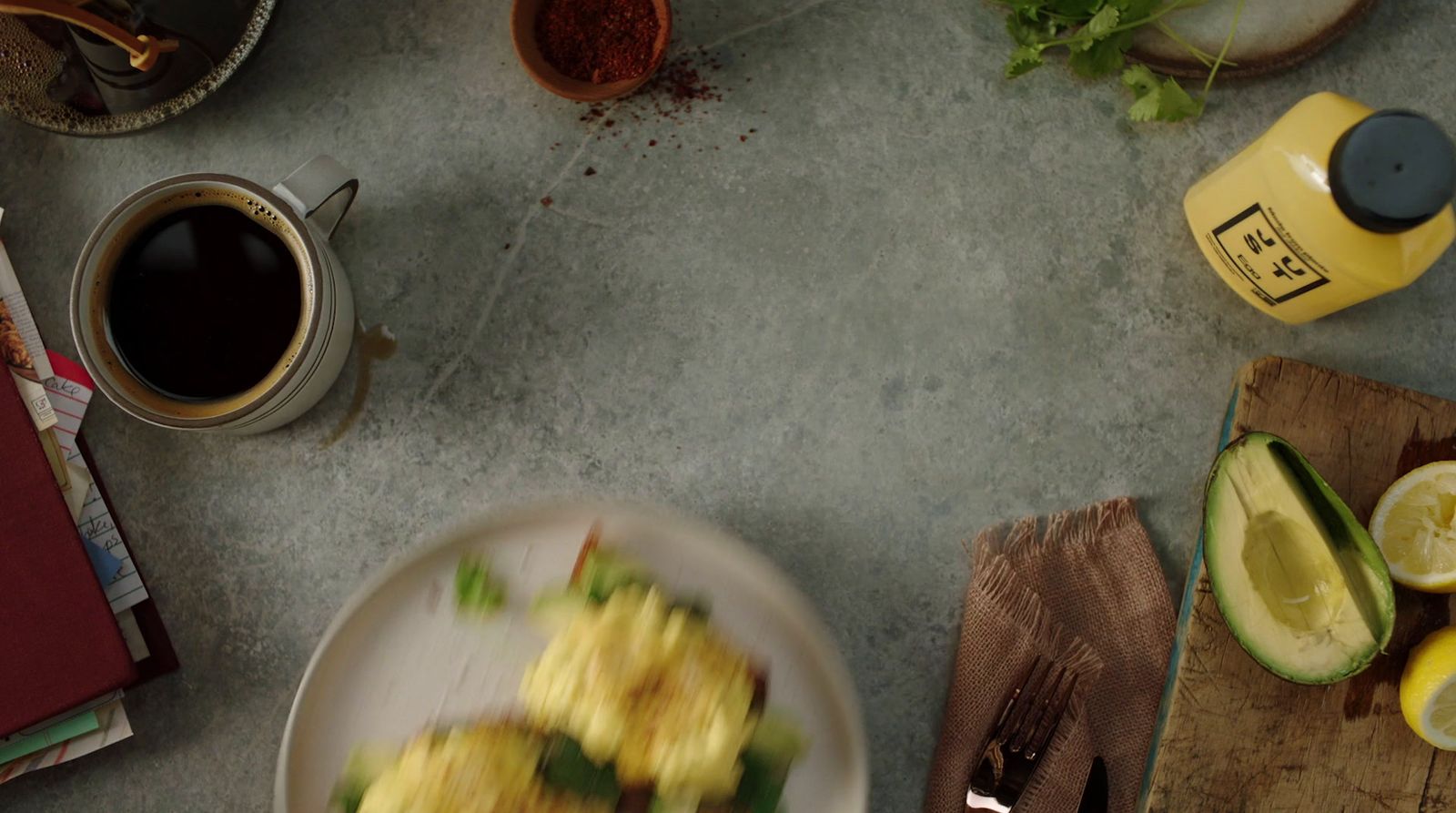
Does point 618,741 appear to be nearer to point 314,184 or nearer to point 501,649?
point 501,649

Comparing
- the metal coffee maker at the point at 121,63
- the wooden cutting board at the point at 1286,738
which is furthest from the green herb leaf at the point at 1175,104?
the metal coffee maker at the point at 121,63

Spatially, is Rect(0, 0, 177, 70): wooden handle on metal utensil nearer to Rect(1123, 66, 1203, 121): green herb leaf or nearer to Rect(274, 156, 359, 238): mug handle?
Rect(274, 156, 359, 238): mug handle

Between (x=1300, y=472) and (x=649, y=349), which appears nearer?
(x=1300, y=472)

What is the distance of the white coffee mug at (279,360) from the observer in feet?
2.54

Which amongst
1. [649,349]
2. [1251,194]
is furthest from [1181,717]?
[649,349]

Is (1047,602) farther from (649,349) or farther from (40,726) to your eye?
(40,726)

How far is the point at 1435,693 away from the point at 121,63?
1242mm

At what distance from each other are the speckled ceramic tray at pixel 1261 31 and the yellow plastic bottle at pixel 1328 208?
12 centimetres

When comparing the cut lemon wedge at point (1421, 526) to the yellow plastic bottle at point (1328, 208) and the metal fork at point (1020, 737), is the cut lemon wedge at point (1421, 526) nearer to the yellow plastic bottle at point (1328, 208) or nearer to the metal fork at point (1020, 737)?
the yellow plastic bottle at point (1328, 208)

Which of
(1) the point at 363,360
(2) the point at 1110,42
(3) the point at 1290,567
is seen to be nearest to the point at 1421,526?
(3) the point at 1290,567

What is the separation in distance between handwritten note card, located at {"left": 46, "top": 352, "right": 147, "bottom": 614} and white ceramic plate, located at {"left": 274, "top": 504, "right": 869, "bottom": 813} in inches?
15.7

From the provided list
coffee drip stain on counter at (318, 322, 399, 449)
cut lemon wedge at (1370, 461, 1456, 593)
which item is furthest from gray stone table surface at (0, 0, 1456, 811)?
cut lemon wedge at (1370, 461, 1456, 593)

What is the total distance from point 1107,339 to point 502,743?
0.66 metres

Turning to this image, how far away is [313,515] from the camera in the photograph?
899mm
